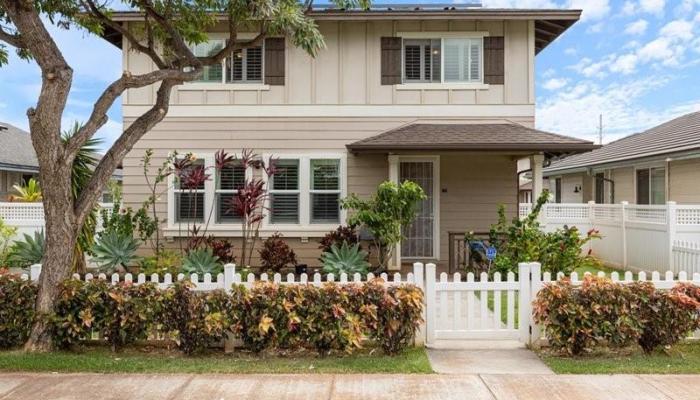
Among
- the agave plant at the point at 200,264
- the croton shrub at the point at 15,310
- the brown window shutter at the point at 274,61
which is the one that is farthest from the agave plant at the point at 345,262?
the brown window shutter at the point at 274,61

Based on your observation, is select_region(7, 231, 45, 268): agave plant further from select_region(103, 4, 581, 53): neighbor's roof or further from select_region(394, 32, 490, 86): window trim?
select_region(394, 32, 490, 86): window trim

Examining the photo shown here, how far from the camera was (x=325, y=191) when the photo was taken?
10992 mm

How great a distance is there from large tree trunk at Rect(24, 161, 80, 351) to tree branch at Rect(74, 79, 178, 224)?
0.18 m

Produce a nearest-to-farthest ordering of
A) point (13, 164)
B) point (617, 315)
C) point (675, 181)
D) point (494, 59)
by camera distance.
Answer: point (617, 315) < point (494, 59) < point (675, 181) < point (13, 164)

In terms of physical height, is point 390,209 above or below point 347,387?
above

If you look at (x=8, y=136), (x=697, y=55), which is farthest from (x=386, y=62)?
(x=8, y=136)

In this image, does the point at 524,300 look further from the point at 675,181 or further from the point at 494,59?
the point at 675,181

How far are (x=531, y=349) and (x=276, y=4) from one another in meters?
5.60

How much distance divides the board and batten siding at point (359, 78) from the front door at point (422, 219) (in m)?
1.50

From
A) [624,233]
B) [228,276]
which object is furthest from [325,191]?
[624,233]

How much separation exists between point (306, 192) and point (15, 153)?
17920mm

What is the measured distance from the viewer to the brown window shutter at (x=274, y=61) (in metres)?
10.9

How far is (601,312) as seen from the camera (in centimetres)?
536

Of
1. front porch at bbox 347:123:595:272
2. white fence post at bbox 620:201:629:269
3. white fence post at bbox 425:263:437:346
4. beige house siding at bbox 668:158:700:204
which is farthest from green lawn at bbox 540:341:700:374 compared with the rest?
beige house siding at bbox 668:158:700:204
